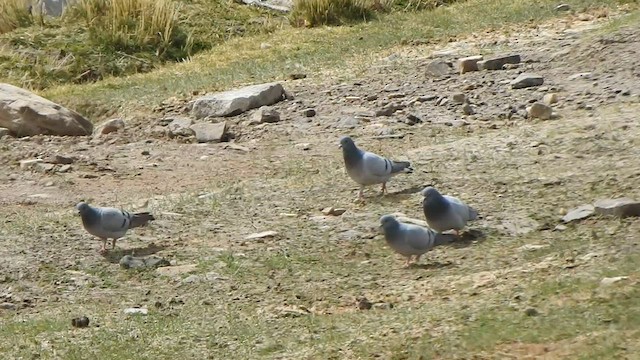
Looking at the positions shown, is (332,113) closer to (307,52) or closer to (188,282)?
(307,52)

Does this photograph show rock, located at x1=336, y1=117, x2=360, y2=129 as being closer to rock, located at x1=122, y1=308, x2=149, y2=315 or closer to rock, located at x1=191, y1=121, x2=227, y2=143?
rock, located at x1=191, y1=121, x2=227, y2=143

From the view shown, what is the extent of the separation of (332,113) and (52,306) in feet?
15.8

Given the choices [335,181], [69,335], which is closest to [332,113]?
[335,181]

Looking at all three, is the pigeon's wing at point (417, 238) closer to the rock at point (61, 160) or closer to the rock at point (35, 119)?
the rock at point (61, 160)

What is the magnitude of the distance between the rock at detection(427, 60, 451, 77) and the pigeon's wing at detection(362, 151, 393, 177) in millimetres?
3920

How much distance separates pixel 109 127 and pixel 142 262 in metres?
4.31

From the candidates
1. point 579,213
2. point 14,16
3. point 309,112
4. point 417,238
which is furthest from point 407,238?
point 14,16

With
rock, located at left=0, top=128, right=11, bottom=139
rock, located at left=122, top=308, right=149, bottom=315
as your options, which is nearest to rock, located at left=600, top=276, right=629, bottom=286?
rock, located at left=122, top=308, right=149, bottom=315

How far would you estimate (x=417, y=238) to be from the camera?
6535 millimetres

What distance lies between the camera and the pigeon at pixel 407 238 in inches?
257

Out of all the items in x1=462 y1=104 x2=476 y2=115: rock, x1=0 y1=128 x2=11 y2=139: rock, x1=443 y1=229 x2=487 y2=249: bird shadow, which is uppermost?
x1=443 y1=229 x2=487 y2=249: bird shadow

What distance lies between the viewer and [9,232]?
8016 mm

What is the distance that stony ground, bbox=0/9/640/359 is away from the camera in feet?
18.2

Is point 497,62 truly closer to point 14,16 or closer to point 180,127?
point 180,127
